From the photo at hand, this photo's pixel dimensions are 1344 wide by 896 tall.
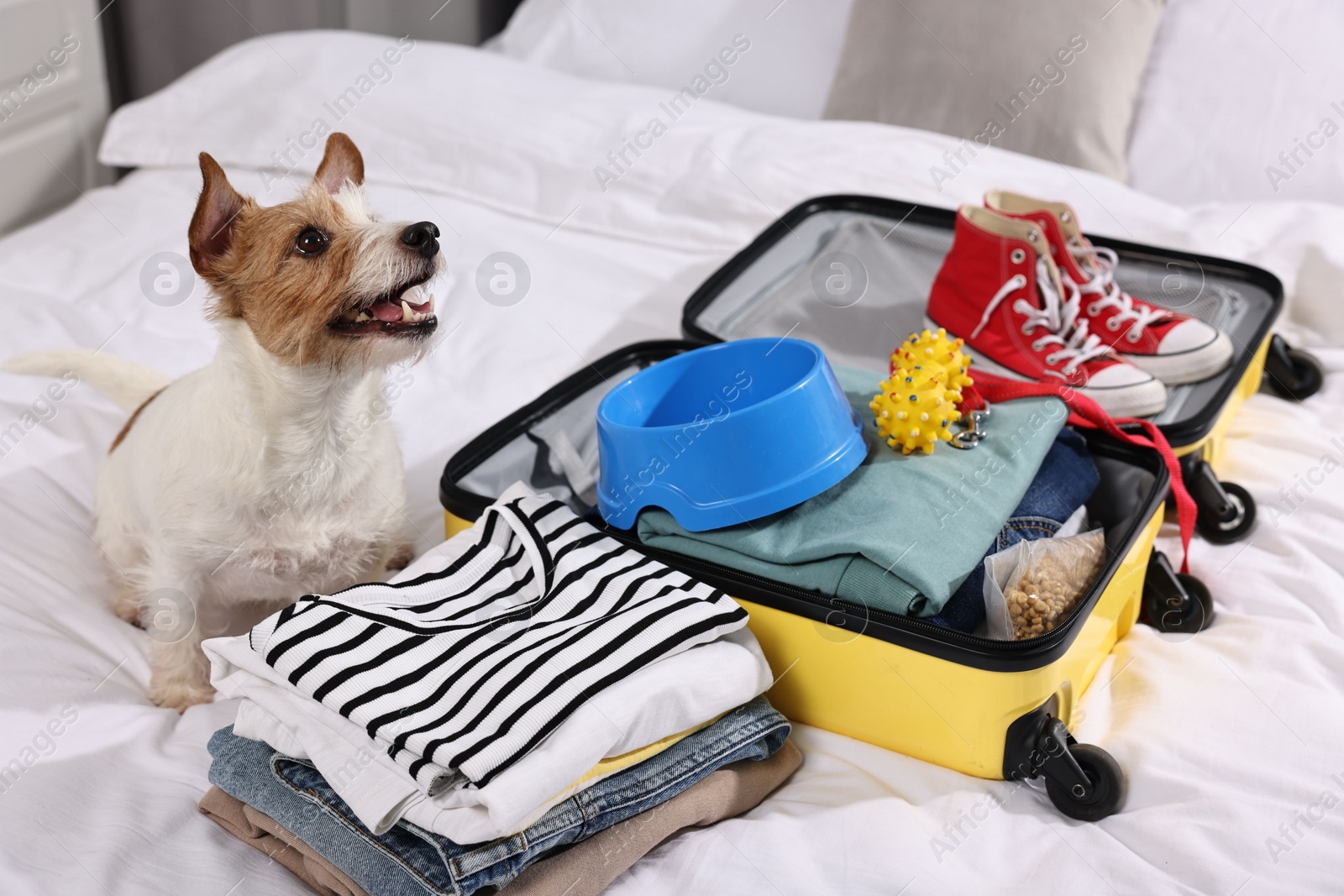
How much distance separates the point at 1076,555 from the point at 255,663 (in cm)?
79

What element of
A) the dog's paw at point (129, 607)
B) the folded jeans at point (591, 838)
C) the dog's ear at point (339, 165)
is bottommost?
the dog's paw at point (129, 607)

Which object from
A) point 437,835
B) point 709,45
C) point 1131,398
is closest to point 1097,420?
point 1131,398

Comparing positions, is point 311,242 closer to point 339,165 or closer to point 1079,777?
point 339,165

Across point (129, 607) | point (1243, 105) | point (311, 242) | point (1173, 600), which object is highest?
point (311, 242)

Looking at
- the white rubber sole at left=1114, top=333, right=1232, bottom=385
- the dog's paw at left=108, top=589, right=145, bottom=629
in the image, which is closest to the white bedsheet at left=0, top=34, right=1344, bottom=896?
the dog's paw at left=108, top=589, right=145, bottom=629

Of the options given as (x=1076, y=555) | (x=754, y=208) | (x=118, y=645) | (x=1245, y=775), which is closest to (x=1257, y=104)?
(x=754, y=208)

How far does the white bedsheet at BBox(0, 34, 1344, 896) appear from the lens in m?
0.90

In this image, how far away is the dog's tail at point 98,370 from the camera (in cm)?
136

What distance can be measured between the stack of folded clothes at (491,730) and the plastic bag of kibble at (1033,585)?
0.23 meters

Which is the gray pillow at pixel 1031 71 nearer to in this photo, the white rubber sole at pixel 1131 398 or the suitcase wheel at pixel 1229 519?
the white rubber sole at pixel 1131 398

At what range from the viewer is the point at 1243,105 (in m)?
2.03

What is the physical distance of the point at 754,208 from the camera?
1.95 m

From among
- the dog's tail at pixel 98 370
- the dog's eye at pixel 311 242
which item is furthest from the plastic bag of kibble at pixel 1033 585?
the dog's tail at pixel 98 370

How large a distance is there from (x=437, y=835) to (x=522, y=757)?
90 millimetres
